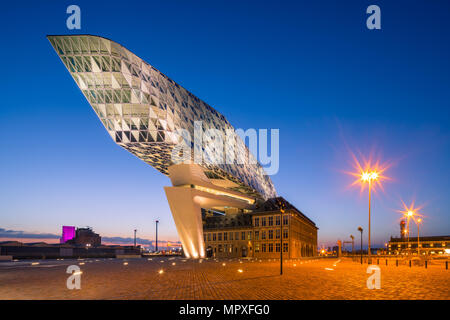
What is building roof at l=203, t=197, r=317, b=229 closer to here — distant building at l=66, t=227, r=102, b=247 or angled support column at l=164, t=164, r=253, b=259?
angled support column at l=164, t=164, r=253, b=259

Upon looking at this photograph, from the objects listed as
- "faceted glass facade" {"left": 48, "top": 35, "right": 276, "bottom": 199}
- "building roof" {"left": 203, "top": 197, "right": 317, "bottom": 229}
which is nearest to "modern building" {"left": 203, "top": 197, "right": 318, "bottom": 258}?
"building roof" {"left": 203, "top": 197, "right": 317, "bottom": 229}

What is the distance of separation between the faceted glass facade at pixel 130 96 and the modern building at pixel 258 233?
25.7m

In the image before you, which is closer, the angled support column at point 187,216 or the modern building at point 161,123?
the modern building at point 161,123

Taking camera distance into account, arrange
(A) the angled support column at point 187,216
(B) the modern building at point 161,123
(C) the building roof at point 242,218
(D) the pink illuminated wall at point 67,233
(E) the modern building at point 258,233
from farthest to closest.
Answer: (D) the pink illuminated wall at point 67,233 → (C) the building roof at point 242,218 → (E) the modern building at point 258,233 → (A) the angled support column at point 187,216 → (B) the modern building at point 161,123

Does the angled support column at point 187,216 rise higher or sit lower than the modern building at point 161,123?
lower

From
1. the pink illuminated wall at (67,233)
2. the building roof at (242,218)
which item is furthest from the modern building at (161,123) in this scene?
the pink illuminated wall at (67,233)

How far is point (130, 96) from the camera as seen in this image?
142 ft

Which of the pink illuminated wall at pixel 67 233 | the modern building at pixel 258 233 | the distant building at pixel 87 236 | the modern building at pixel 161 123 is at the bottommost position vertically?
the distant building at pixel 87 236

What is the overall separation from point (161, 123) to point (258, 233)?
1624 inches

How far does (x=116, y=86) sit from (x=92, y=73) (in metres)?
3.25

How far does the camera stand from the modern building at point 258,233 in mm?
72875

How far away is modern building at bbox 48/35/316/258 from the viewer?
132ft

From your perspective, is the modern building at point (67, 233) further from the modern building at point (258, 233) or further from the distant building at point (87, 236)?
the modern building at point (258, 233)
